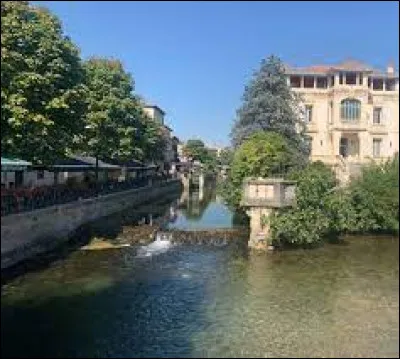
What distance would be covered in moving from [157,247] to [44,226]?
658cm

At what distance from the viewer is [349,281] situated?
27.2 metres

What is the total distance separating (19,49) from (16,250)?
451 inches

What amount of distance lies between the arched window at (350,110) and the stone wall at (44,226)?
27.0 meters

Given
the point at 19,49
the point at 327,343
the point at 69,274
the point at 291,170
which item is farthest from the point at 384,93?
the point at 327,343

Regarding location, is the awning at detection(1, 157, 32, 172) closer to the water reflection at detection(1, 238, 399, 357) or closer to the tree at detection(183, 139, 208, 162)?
the water reflection at detection(1, 238, 399, 357)

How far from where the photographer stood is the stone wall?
28906 millimetres

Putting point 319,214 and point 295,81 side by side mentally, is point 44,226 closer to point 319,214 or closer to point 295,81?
point 319,214

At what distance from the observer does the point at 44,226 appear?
3431cm

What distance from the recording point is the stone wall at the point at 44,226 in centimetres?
2891

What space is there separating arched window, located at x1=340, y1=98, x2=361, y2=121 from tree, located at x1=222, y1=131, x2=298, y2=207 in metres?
22.6

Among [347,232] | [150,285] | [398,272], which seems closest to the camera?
[398,272]

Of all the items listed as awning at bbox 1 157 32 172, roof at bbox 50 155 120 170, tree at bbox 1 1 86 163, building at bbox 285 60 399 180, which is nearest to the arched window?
building at bbox 285 60 399 180

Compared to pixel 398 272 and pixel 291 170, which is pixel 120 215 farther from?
pixel 398 272

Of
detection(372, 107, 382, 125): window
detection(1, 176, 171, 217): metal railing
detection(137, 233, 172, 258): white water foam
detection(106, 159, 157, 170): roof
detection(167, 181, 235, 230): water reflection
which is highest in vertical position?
detection(372, 107, 382, 125): window
